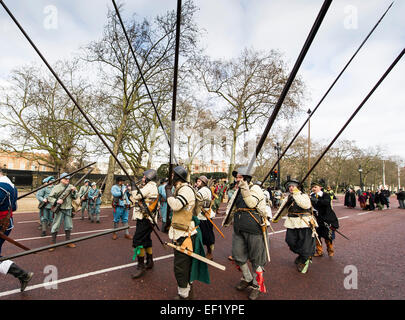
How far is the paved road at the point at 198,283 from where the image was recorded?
3373 mm

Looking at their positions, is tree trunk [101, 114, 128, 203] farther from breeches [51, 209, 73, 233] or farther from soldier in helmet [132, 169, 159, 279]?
soldier in helmet [132, 169, 159, 279]

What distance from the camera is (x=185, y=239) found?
315 centimetres

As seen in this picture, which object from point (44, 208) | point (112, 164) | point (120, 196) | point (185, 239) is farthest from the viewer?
point (112, 164)

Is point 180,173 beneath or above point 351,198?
above

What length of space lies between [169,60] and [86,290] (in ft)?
49.6

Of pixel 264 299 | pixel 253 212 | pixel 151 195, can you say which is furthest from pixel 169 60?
pixel 264 299

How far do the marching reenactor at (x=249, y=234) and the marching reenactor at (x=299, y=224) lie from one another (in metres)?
1.13

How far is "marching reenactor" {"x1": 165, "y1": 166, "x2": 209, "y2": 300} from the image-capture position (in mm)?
3076

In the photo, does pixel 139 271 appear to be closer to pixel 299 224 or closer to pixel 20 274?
pixel 20 274

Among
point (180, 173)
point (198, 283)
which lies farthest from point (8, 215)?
point (198, 283)

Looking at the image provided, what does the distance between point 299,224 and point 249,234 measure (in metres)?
1.74

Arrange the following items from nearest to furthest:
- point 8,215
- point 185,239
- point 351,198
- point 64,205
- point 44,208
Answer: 1. point 185,239
2. point 8,215
3. point 64,205
4. point 44,208
5. point 351,198

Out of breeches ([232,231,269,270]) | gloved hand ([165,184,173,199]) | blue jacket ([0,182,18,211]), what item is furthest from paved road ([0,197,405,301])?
gloved hand ([165,184,173,199])

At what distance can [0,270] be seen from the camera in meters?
3.16
